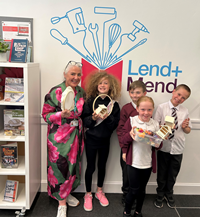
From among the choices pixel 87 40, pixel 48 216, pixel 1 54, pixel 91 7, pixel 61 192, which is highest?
pixel 91 7

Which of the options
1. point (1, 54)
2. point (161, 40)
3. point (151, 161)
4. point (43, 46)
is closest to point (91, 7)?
point (43, 46)

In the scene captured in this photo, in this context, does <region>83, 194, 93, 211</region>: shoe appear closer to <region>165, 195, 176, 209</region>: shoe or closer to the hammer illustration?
<region>165, 195, 176, 209</region>: shoe

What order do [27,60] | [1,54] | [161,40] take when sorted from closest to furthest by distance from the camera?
1. [1,54]
2. [27,60]
3. [161,40]

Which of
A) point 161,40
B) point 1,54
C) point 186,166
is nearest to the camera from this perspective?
point 1,54

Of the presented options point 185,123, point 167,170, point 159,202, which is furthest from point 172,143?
point 159,202

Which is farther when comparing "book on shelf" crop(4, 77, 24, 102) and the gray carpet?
the gray carpet

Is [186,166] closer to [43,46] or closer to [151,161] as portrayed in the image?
[151,161]

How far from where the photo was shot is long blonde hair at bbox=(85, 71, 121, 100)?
2121mm

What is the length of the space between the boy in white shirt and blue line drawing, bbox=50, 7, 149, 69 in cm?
72

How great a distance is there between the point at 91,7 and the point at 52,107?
1.15 meters

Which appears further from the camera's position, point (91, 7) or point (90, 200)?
point (90, 200)

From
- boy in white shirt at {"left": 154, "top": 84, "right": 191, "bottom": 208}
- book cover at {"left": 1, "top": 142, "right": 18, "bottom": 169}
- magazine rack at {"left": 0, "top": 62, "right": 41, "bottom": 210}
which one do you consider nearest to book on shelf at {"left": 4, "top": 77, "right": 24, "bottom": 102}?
magazine rack at {"left": 0, "top": 62, "right": 41, "bottom": 210}

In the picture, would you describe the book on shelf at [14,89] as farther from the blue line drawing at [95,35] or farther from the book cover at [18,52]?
the blue line drawing at [95,35]

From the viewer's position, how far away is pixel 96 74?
215 cm
